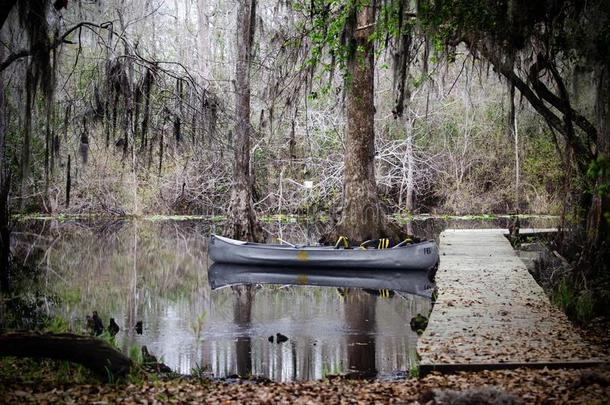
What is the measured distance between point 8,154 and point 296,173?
11.3 m

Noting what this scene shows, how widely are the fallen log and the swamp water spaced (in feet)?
4.06

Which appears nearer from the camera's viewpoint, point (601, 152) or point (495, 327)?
point (495, 327)

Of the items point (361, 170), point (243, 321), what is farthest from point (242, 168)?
point (243, 321)

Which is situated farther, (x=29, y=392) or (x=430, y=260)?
(x=430, y=260)

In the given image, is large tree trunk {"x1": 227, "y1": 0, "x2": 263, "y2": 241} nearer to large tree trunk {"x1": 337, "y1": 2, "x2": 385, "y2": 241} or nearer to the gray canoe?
the gray canoe

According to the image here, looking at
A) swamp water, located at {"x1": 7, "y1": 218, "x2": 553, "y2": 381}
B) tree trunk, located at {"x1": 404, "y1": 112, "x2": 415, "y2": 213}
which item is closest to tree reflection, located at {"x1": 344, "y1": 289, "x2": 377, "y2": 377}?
swamp water, located at {"x1": 7, "y1": 218, "x2": 553, "y2": 381}

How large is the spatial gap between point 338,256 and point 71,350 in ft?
35.1

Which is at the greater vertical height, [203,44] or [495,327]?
[203,44]

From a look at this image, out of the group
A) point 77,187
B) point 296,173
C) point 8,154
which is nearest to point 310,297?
point 8,154

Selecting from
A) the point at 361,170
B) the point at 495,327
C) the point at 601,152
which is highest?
the point at 361,170

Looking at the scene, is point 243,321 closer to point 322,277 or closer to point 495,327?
point 495,327

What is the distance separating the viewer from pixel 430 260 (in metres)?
16.2

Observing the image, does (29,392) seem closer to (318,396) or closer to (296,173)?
(318,396)

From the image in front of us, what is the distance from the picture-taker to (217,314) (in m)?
11.9
